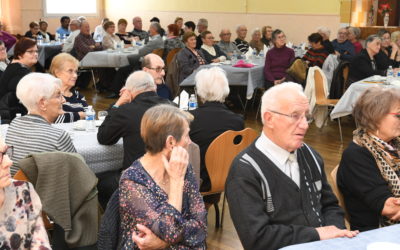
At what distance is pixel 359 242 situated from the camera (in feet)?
7.18

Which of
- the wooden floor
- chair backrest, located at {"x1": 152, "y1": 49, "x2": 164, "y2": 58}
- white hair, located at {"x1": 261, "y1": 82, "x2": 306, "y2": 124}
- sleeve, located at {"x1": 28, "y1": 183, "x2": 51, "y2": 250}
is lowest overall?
the wooden floor

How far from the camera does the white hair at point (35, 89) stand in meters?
3.53

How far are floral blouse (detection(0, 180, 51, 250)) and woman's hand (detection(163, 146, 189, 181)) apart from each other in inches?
22.1

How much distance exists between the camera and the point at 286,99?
261 centimetres

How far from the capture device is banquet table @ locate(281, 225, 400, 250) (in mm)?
2135

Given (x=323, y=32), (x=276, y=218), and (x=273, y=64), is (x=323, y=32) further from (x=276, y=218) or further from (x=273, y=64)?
(x=276, y=218)

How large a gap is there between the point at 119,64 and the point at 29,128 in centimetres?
658

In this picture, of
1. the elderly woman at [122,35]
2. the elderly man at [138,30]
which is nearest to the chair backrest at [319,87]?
the elderly woman at [122,35]

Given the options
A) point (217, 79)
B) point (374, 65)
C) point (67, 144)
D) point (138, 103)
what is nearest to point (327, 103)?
point (374, 65)

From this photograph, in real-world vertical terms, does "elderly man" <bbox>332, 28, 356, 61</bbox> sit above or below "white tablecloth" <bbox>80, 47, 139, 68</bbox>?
above

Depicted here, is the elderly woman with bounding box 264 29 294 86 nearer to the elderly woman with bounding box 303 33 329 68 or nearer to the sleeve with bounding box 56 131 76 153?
the elderly woman with bounding box 303 33 329 68

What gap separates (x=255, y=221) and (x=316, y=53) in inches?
254

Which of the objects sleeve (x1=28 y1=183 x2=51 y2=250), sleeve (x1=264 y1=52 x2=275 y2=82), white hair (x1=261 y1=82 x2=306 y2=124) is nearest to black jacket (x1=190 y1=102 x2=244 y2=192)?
white hair (x1=261 y1=82 x2=306 y2=124)

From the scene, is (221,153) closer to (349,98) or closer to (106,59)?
(349,98)
